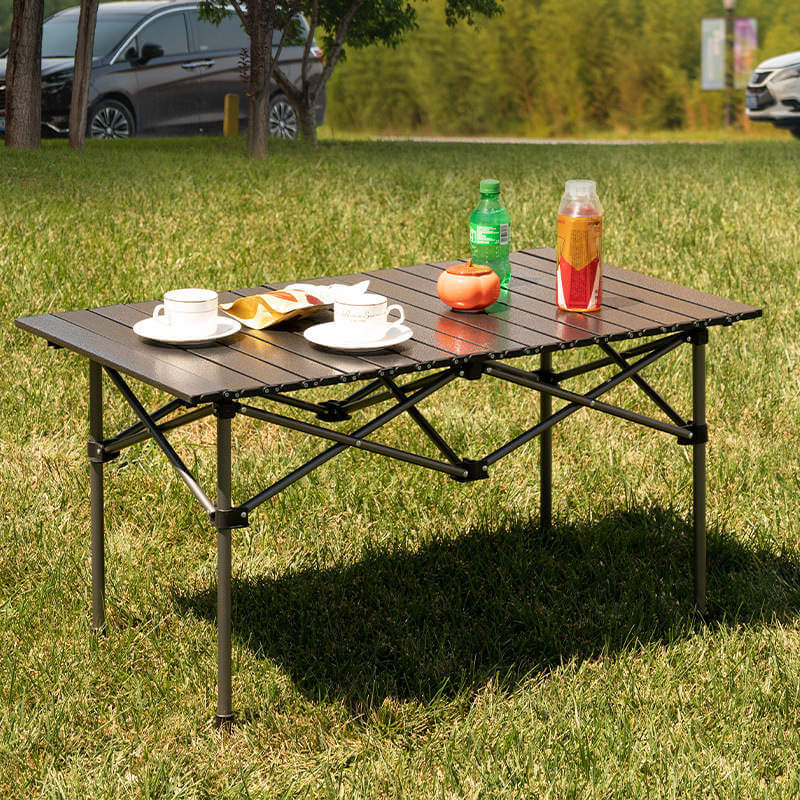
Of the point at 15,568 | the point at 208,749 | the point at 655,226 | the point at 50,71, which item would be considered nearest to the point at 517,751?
the point at 208,749

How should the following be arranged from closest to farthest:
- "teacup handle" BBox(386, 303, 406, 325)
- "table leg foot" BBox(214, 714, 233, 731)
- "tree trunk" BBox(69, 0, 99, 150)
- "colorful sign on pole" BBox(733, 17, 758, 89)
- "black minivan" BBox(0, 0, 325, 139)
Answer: "table leg foot" BBox(214, 714, 233, 731) → "teacup handle" BBox(386, 303, 406, 325) → "tree trunk" BBox(69, 0, 99, 150) → "black minivan" BBox(0, 0, 325, 139) → "colorful sign on pole" BBox(733, 17, 758, 89)

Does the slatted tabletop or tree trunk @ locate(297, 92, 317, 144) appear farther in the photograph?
tree trunk @ locate(297, 92, 317, 144)

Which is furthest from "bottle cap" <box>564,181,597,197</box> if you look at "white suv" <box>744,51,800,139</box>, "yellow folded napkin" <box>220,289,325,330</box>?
"white suv" <box>744,51,800,139</box>

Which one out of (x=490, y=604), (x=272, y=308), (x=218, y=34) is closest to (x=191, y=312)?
(x=272, y=308)

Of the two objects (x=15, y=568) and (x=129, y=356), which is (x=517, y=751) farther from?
(x=15, y=568)

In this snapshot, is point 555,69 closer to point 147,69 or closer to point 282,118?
point 282,118

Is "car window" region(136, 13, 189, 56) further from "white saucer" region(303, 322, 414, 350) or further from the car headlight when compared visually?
"white saucer" region(303, 322, 414, 350)

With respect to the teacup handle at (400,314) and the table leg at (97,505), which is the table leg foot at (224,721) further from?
the teacup handle at (400,314)

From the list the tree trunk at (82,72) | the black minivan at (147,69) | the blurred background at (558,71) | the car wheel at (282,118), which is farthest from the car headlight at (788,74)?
the tree trunk at (82,72)

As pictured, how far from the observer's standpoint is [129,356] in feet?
10.1

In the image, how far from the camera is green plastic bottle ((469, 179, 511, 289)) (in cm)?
356

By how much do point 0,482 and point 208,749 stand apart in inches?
72.8

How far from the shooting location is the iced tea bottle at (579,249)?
3.41 metres

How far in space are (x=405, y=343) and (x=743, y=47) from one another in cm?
2052
